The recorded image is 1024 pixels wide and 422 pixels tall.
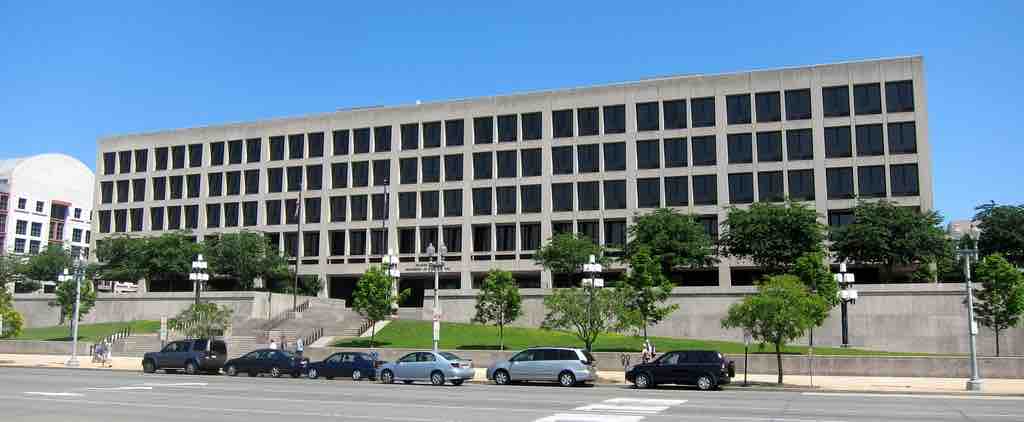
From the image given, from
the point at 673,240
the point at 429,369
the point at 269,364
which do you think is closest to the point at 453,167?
the point at 673,240

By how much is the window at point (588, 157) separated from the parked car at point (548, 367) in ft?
135

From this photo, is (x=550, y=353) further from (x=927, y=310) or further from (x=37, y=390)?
(x=927, y=310)

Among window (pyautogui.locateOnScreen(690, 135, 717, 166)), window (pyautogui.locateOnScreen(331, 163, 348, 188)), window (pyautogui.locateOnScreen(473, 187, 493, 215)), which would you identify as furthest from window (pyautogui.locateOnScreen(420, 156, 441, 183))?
window (pyautogui.locateOnScreen(690, 135, 717, 166))

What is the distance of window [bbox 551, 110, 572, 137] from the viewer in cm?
7476

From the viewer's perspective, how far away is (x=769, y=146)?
68.5m

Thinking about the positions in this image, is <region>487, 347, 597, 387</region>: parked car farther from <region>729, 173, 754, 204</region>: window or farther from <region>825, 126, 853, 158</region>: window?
<region>825, 126, 853, 158</region>: window

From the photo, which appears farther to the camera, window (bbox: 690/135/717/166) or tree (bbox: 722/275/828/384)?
window (bbox: 690/135/717/166)

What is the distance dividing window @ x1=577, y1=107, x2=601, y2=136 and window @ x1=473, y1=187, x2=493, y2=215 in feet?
32.9

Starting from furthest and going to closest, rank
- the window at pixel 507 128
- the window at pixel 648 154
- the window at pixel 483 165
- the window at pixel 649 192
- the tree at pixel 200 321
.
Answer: the window at pixel 483 165 → the window at pixel 507 128 → the window at pixel 648 154 → the window at pixel 649 192 → the tree at pixel 200 321

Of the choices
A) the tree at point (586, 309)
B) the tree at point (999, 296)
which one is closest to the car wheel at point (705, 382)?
the tree at point (586, 309)

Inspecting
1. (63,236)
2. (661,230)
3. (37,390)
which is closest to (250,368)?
(37,390)

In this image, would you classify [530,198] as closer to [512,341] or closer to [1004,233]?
[512,341]

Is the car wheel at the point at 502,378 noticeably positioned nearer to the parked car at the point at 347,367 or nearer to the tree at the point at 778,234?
the parked car at the point at 347,367

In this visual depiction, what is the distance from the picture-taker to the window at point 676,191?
70.4 meters
